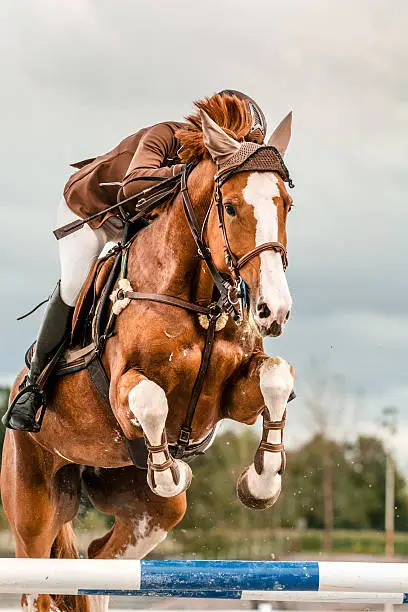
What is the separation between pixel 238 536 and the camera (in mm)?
27031

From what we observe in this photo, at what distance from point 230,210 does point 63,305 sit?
1325 mm

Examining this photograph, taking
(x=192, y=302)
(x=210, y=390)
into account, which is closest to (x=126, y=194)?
(x=192, y=302)

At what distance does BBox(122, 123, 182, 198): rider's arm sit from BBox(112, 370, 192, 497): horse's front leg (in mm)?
826

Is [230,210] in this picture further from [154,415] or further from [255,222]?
[154,415]

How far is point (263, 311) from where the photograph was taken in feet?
12.1

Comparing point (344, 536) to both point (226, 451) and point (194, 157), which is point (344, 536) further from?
point (194, 157)

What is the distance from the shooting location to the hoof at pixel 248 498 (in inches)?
164

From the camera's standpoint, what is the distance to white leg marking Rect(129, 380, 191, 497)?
4008 millimetres

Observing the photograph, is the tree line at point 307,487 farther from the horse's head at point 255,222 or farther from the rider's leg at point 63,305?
the horse's head at point 255,222

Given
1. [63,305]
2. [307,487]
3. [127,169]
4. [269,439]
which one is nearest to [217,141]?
[127,169]

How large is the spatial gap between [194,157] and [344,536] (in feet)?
94.4

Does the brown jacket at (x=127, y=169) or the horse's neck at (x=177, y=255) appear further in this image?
the brown jacket at (x=127, y=169)

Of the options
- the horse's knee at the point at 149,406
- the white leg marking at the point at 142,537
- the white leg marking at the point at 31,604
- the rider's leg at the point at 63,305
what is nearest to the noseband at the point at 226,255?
the horse's knee at the point at 149,406

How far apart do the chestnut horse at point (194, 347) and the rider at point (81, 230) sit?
145 millimetres
